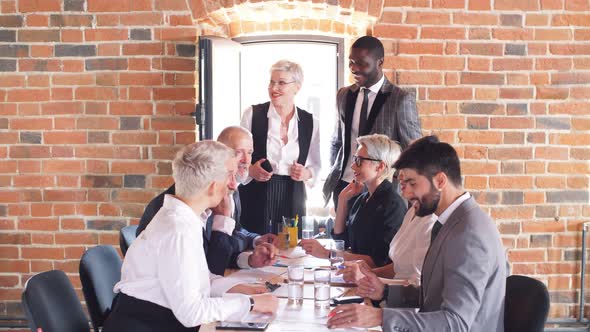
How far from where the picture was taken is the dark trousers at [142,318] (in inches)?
84.8

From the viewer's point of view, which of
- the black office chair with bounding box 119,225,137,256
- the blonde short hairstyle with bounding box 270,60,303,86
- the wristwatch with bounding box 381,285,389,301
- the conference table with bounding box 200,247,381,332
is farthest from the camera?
the blonde short hairstyle with bounding box 270,60,303,86

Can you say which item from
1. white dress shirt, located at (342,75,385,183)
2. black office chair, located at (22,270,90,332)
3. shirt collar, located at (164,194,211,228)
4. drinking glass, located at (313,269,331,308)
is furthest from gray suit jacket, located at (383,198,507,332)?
white dress shirt, located at (342,75,385,183)

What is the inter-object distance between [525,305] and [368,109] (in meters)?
1.99

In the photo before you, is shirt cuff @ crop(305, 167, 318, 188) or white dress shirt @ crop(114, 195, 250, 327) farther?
shirt cuff @ crop(305, 167, 318, 188)

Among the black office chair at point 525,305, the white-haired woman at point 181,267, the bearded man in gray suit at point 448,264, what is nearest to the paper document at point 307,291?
the white-haired woman at point 181,267

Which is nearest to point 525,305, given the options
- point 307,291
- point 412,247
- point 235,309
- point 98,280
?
point 412,247

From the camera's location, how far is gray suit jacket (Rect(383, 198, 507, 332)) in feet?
6.41

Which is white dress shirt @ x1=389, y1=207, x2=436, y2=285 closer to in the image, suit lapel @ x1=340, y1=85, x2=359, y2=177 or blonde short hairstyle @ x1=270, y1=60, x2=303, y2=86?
suit lapel @ x1=340, y1=85, x2=359, y2=177

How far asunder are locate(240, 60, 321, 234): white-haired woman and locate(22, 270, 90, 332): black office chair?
1813 mm

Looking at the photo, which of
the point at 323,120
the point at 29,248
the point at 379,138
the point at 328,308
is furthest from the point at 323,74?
the point at 328,308

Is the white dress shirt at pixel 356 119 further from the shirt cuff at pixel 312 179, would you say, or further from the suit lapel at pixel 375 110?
the shirt cuff at pixel 312 179

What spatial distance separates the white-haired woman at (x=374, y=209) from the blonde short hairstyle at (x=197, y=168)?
1034 mm

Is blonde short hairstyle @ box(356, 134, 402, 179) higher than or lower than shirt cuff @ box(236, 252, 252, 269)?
higher

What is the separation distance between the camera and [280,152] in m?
4.19
